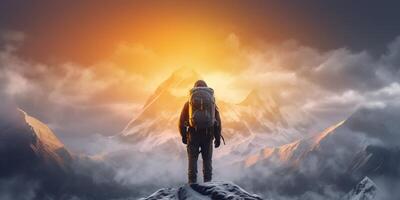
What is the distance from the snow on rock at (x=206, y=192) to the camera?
28609 mm

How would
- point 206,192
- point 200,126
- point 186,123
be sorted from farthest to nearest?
1. point 186,123
2. point 200,126
3. point 206,192

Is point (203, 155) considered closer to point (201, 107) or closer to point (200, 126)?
point (200, 126)

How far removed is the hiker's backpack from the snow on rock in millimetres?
5675

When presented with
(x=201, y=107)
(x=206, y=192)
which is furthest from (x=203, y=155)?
(x=206, y=192)

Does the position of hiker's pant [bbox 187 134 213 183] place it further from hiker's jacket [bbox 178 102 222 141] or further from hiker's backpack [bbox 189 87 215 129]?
hiker's backpack [bbox 189 87 215 129]

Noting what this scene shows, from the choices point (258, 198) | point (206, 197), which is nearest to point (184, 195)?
point (206, 197)

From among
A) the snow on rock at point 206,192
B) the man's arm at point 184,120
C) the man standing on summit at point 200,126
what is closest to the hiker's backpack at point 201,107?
the man standing on summit at point 200,126

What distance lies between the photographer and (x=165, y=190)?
3112 cm

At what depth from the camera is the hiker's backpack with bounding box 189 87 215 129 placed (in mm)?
35812

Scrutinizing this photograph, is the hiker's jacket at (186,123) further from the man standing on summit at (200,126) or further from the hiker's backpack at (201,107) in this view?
the hiker's backpack at (201,107)

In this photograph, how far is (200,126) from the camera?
119ft

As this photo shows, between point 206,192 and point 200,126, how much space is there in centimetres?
705

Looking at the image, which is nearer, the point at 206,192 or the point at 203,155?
the point at 206,192

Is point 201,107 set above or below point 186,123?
above
